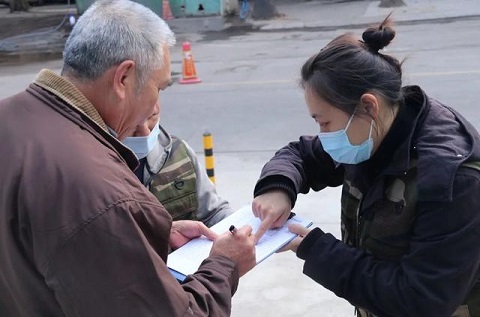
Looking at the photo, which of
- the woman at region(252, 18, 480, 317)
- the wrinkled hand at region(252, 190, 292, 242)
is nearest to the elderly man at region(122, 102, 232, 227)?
the wrinkled hand at region(252, 190, 292, 242)

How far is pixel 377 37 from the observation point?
1995 millimetres

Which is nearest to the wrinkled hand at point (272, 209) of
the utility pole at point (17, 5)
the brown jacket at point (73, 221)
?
the brown jacket at point (73, 221)

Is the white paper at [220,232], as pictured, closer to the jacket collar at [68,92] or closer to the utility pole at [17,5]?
the jacket collar at [68,92]

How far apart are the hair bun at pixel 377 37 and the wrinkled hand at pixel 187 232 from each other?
2.82 ft

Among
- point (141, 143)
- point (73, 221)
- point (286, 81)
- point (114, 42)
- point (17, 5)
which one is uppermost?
point (114, 42)

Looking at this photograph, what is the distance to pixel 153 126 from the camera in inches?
104

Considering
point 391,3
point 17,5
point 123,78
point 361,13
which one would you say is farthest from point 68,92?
point 17,5

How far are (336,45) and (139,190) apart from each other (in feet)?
2.76

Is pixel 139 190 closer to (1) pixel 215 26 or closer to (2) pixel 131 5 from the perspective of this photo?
(2) pixel 131 5

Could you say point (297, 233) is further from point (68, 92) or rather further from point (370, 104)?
point (68, 92)

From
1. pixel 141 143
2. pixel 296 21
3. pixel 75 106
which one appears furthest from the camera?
pixel 296 21

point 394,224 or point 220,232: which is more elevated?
point 394,224

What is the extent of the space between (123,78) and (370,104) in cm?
75

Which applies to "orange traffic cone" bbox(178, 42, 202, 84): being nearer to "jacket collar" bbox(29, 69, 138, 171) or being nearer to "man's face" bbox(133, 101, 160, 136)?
"man's face" bbox(133, 101, 160, 136)
